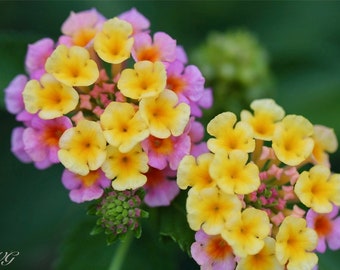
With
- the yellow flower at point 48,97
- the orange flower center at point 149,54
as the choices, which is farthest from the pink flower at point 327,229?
the yellow flower at point 48,97

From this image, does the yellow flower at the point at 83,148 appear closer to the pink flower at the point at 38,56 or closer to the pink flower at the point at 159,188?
the pink flower at the point at 159,188

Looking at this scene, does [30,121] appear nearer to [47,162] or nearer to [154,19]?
[47,162]

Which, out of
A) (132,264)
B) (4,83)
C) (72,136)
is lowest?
(132,264)

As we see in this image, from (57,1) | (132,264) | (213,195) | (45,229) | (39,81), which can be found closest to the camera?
(213,195)

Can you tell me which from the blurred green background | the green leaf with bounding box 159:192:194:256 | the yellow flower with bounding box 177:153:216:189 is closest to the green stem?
the blurred green background

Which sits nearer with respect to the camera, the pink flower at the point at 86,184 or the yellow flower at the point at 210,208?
the yellow flower at the point at 210,208

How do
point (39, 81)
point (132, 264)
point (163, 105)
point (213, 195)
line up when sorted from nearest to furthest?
1. point (213, 195)
2. point (163, 105)
3. point (39, 81)
4. point (132, 264)

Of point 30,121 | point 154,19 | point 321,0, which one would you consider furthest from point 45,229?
point 321,0

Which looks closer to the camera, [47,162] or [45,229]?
[47,162]

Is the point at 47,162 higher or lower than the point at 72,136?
lower
